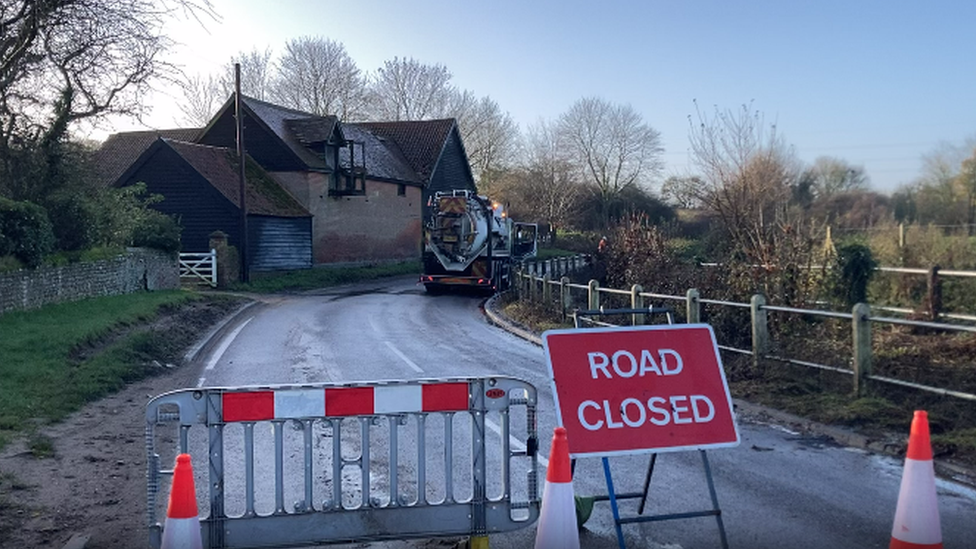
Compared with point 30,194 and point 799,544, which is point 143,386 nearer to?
point 799,544

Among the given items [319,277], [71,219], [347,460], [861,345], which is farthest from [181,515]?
[319,277]

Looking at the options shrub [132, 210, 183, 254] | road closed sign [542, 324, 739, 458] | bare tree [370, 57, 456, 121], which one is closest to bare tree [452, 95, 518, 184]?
bare tree [370, 57, 456, 121]

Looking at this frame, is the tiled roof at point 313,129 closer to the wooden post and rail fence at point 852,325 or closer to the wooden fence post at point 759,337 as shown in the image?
the wooden post and rail fence at point 852,325

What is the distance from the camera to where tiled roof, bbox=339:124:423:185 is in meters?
47.1

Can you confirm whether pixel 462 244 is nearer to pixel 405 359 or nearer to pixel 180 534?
pixel 405 359

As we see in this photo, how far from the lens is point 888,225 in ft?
54.1

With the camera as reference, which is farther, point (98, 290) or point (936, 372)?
point (98, 290)

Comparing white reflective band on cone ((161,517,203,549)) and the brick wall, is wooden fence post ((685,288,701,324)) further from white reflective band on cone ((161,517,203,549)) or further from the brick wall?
the brick wall

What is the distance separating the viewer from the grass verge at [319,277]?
34.9 m

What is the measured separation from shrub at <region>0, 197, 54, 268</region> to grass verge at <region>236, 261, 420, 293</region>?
14.3m

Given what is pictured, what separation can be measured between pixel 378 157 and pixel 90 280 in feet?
92.9

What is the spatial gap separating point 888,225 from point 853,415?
858 cm

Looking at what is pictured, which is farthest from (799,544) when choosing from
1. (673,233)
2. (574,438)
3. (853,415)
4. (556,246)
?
(556,246)

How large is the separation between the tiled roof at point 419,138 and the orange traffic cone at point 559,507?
4768 centimetres
